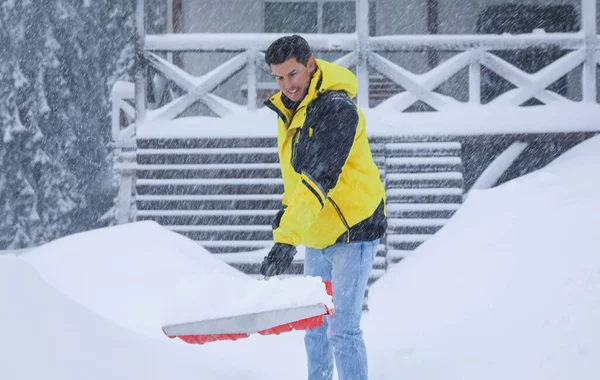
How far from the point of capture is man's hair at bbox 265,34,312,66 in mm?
3129

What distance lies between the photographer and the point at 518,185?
7.11 meters

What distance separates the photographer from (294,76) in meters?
3.20

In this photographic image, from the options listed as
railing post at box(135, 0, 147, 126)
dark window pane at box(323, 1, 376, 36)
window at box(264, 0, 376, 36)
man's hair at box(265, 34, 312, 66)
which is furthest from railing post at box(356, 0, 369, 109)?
man's hair at box(265, 34, 312, 66)

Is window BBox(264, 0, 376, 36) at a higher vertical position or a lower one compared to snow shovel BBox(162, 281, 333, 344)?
higher

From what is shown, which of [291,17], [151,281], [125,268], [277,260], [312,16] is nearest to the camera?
[277,260]

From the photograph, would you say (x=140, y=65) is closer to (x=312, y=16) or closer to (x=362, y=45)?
(x=362, y=45)

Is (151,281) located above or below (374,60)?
below

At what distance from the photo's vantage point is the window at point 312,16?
12.2 m

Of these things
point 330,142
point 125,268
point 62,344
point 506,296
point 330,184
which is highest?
point 330,142

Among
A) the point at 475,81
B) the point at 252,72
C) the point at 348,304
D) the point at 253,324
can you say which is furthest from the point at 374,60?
the point at 253,324

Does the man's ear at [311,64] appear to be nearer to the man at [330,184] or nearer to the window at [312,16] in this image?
the man at [330,184]

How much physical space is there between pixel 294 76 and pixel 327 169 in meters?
0.46

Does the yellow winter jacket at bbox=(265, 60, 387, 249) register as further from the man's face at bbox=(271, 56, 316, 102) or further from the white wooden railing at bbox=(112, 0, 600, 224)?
the white wooden railing at bbox=(112, 0, 600, 224)

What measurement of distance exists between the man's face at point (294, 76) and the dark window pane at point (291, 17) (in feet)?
29.7
